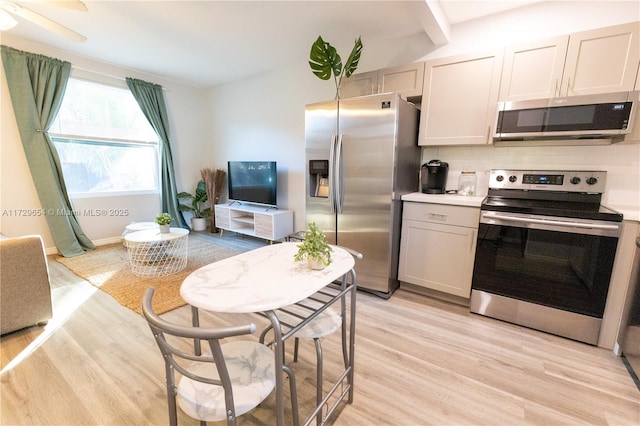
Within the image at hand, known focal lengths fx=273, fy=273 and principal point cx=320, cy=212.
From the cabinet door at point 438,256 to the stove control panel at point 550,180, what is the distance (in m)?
0.61

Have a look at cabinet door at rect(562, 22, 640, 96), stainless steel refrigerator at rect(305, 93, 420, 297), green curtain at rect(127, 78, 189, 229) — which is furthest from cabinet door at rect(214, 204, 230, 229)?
cabinet door at rect(562, 22, 640, 96)

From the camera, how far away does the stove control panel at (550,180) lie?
7.07ft

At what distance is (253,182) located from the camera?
14.2 ft

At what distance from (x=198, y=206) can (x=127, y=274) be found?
215cm

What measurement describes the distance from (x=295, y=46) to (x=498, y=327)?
350 cm

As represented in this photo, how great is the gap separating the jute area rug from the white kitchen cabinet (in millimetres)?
2161

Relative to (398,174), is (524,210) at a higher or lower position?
lower

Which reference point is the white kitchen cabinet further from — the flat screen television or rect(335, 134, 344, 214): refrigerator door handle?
the flat screen television

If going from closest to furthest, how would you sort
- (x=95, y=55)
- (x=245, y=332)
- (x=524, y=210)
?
(x=245, y=332), (x=524, y=210), (x=95, y=55)

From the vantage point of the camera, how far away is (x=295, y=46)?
10.6ft

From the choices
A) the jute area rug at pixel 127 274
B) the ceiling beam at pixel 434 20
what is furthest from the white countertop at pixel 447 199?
the jute area rug at pixel 127 274

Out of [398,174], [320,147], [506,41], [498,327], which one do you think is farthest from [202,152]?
[498,327]

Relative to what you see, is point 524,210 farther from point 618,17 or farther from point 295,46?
point 295,46

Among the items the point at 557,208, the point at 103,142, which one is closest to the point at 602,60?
the point at 557,208
